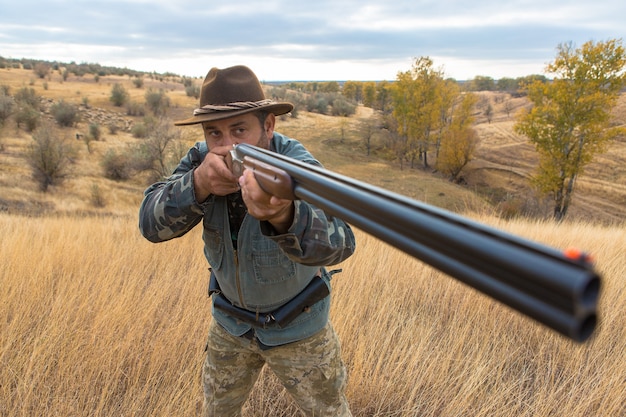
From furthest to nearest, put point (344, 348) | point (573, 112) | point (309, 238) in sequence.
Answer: point (573, 112)
point (344, 348)
point (309, 238)

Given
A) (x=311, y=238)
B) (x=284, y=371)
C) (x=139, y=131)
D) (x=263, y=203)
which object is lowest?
(x=139, y=131)

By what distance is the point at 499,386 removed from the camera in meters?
2.73

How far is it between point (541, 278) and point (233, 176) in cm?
134

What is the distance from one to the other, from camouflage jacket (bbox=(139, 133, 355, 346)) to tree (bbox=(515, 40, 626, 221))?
24.5 metres

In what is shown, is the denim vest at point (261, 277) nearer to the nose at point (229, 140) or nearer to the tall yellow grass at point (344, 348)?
the nose at point (229, 140)

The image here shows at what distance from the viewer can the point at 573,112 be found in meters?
22.4

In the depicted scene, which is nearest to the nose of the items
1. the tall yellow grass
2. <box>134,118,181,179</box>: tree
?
the tall yellow grass

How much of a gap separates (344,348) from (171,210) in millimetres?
2018

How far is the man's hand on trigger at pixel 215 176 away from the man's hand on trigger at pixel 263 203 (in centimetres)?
23

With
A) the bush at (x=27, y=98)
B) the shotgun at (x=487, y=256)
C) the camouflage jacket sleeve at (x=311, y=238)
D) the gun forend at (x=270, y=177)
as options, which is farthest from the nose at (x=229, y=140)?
the bush at (x=27, y=98)

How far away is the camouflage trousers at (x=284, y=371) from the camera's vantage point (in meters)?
1.99

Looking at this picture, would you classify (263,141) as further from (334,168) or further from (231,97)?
(334,168)

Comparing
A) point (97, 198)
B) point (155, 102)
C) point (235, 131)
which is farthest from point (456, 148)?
point (235, 131)

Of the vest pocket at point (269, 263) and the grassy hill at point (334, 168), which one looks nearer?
the vest pocket at point (269, 263)
